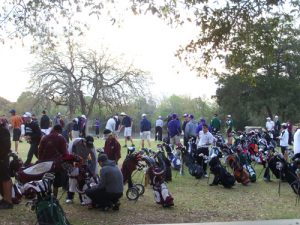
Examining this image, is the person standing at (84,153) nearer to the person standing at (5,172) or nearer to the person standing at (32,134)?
the person standing at (5,172)

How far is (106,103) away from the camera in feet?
149

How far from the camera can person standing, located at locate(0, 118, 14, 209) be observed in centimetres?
994

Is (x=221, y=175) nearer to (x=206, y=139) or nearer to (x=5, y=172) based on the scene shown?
(x=206, y=139)

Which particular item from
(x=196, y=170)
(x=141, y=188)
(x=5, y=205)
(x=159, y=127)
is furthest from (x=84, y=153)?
(x=159, y=127)

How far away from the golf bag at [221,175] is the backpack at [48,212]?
7.12 metres

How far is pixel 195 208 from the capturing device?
1130cm

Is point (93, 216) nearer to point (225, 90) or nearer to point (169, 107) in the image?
point (225, 90)

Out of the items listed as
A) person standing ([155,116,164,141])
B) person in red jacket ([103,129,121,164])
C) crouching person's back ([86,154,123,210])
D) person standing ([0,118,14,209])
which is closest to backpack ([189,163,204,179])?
person in red jacket ([103,129,121,164])

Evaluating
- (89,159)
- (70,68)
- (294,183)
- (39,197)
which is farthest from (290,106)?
(39,197)

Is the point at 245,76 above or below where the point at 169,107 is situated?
below

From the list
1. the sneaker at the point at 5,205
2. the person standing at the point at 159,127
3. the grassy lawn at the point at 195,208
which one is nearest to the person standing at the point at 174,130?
the grassy lawn at the point at 195,208

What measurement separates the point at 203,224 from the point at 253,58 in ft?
14.5

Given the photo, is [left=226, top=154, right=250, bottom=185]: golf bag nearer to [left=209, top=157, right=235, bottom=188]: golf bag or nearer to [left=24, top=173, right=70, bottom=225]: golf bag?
[left=209, top=157, right=235, bottom=188]: golf bag

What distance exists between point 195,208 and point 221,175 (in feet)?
10.5
